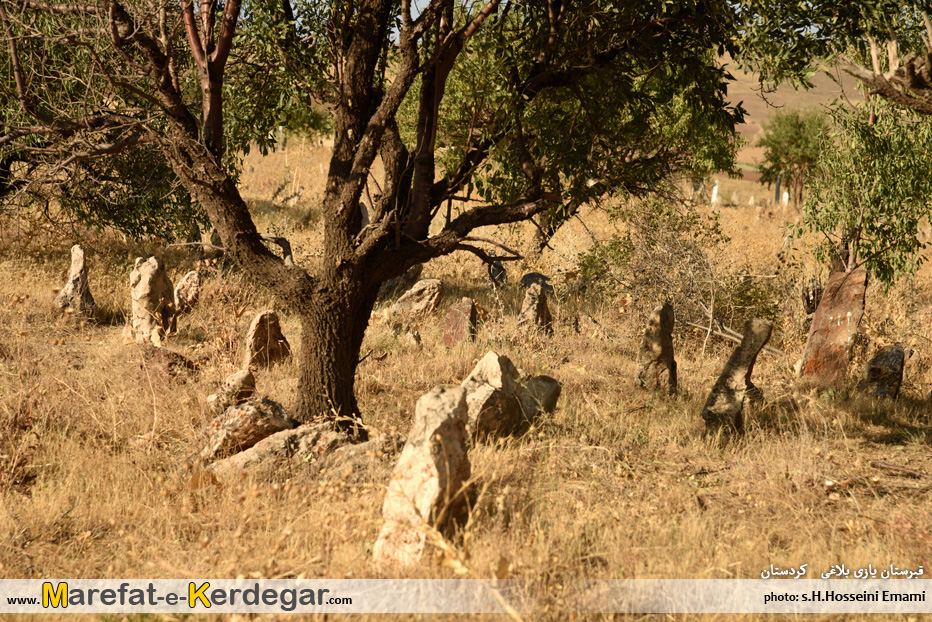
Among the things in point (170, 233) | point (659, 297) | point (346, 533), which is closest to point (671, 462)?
point (346, 533)

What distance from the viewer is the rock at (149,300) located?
783 cm

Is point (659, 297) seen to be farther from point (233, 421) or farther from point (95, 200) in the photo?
point (95, 200)

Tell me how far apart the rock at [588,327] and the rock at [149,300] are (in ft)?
17.0

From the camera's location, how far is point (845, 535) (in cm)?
414

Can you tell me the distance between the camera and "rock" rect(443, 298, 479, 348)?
823cm

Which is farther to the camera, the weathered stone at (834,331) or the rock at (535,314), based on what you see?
the rock at (535,314)

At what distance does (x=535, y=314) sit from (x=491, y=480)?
4917mm

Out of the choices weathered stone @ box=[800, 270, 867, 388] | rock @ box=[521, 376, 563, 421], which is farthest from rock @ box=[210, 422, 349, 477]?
weathered stone @ box=[800, 270, 867, 388]

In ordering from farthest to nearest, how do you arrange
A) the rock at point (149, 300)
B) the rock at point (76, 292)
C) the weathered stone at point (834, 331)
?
the rock at point (76, 292)
the rock at point (149, 300)
the weathered stone at point (834, 331)

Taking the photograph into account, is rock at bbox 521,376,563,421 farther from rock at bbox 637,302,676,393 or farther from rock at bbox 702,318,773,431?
rock at bbox 637,302,676,393

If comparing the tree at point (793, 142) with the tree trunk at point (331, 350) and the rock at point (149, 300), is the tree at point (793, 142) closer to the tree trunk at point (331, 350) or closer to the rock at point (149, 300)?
the rock at point (149, 300)

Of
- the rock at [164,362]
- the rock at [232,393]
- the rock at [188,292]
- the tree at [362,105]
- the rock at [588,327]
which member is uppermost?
the tree at [362,105]

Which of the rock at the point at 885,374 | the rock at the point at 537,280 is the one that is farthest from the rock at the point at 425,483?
the rock at the point at 537,280

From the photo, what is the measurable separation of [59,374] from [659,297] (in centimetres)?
717
